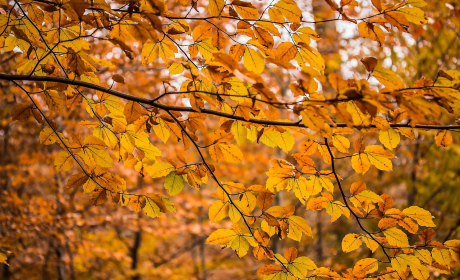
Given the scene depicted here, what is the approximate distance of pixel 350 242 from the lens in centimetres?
108

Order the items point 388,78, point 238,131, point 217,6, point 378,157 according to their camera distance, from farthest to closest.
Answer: point 238,131 → point 378,157 → point 217,6 → point 388,78

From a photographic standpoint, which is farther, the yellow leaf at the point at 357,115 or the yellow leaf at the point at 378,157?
the yellow leaf at the point at 378,157

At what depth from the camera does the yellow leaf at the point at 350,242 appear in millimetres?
1074

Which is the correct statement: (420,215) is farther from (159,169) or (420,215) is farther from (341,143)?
(159,169)

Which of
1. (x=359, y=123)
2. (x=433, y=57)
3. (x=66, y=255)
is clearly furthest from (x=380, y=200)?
(x=66, y=255)

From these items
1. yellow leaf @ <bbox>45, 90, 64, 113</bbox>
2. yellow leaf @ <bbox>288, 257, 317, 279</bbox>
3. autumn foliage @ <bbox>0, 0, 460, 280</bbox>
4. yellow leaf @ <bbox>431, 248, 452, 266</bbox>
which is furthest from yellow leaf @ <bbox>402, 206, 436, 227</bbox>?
yellow leaf @ <bbox>45, 90, 64, 113</bbox>

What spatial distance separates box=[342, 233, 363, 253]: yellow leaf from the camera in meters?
1.07

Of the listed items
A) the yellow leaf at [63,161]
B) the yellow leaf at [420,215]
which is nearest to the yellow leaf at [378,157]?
the yellow leaf at [420,215]

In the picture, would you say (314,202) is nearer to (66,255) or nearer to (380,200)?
(380,200)

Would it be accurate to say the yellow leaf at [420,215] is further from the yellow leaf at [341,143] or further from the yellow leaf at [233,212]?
the yellow leaf at [233,212]

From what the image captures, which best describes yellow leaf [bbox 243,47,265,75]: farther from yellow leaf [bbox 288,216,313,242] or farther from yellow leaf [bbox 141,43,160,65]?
yellow leaf [bbox 288,216,313,242]

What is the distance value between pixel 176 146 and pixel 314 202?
16.0ft

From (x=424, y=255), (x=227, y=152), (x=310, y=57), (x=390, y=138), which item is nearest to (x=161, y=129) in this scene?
(x=227, y=152)

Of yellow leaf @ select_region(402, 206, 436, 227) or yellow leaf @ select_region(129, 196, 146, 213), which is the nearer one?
yellow leaf @ select_region(402, 206, 436, 227)
